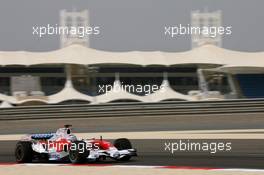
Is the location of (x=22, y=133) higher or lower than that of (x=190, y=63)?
lower

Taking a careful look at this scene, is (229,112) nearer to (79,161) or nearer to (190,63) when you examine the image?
(79,161)

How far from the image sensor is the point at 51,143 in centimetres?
1170

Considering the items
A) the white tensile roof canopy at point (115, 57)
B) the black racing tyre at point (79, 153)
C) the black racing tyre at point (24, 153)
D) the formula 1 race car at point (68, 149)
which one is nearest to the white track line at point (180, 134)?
the formula 1 race car at point (68, 149)

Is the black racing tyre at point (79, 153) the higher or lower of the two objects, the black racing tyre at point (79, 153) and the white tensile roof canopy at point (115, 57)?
the lower

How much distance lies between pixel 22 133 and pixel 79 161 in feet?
35.1

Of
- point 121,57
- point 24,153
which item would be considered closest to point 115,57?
point 121,57

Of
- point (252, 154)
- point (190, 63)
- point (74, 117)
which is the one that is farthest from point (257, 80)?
point (252, 154)

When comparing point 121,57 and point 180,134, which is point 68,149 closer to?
point 180,134

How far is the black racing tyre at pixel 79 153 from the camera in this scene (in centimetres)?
1052

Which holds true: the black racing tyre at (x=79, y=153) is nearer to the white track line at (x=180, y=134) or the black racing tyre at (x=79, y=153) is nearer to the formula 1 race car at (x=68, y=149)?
the formula 1 race car at (x=68, y=149)

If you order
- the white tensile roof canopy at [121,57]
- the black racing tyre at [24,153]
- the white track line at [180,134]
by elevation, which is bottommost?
the white track line at [180,134]

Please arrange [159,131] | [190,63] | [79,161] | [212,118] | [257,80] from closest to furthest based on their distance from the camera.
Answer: [79,161] → [159,131] → [212,118] → [257,80] → [190,63]

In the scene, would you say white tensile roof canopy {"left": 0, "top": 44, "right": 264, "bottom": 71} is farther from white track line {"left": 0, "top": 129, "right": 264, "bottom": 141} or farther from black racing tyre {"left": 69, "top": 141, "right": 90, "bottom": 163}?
black racing tyre {"left": 69, "top": 141, "right": 90, "bottom": 163}

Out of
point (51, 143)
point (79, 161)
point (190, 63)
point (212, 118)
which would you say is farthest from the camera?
point (190, 63)
